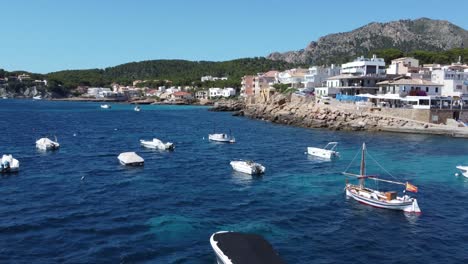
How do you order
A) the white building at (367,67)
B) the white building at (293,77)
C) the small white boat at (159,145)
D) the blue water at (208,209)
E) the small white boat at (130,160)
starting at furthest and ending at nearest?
the white building at (293,77) → the white building at (367,67) → the small white boat at (159,145) → the small white boat at (130,160) → the blue water at (208,209)

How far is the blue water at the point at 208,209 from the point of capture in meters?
26.7

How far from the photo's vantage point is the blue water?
2670cm

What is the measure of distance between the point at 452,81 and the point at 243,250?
100925 mm

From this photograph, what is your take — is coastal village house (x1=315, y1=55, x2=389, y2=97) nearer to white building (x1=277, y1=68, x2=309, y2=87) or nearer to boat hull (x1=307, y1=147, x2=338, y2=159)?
white building (x1=277, y1=68, x2=309, y2=87)

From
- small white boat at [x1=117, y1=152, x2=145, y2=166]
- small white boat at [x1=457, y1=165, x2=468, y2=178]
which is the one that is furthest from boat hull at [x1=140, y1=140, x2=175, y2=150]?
small white boat at [x1=457, y1=165, x2=468, y2=178]

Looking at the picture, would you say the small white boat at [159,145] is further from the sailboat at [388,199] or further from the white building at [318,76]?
the white building at [318,76]

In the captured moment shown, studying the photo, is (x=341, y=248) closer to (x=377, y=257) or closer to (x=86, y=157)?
(x=377, y=257)

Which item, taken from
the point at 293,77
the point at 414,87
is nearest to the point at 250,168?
the point at 414,87

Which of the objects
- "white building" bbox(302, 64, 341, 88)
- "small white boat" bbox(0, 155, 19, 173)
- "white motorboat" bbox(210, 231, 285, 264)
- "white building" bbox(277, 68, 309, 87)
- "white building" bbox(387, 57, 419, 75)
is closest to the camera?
"white motorboat" bbox(210, 231, 285, 264)

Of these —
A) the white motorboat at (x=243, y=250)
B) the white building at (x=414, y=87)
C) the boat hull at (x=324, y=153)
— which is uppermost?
the white building at (x=414, y=87)

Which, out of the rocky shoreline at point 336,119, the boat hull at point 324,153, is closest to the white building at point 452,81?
the rocky shoreline at point 336,119

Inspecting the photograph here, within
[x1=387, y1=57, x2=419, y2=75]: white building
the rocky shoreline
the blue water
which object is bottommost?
the blue water

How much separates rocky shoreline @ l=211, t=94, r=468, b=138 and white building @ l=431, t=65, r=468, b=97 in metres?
23.2

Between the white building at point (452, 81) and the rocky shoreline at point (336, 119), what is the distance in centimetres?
2316
